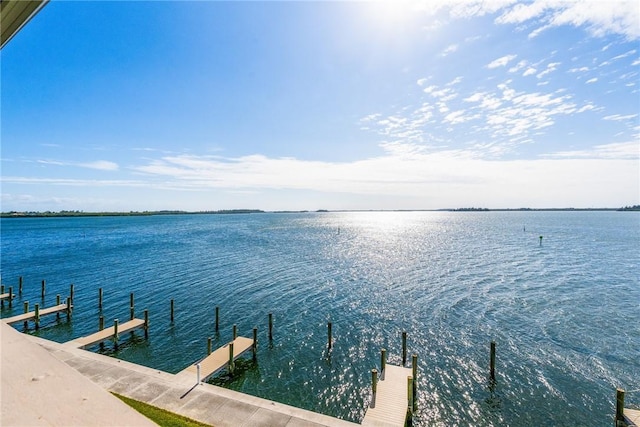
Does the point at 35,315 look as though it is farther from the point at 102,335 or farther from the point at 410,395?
the point at 410,395

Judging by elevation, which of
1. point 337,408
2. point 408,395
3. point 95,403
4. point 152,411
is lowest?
point 337,408

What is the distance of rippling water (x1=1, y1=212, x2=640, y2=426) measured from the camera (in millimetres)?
20094

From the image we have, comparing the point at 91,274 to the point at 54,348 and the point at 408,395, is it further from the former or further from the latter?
the point at 408,395

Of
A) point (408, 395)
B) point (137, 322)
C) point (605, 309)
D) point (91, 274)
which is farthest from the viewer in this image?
point (91, 274)

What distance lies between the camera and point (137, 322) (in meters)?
29.1

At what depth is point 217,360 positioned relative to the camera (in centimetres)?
2200

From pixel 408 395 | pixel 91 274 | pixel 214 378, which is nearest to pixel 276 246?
pixel 91 274

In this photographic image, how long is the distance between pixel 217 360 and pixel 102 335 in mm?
10817

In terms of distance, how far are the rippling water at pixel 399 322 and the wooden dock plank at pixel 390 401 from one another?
1.32 meters

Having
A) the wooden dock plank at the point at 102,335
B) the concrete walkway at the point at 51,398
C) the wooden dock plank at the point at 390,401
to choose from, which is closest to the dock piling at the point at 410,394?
the wooden dock plank at the point at 390,401

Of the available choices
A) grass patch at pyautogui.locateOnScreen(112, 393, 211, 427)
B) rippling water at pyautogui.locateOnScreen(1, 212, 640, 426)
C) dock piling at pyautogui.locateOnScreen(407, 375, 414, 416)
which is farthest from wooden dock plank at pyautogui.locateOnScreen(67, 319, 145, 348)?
dock piling at pyautogui.locateOnScreen(407, 375, 414, 416)

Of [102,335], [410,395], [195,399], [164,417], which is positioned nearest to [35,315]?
[102,335]

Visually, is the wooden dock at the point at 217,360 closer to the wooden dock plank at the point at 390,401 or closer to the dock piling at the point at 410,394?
the wooden dock plank at the point at 390,401

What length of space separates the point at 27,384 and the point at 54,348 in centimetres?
2311
